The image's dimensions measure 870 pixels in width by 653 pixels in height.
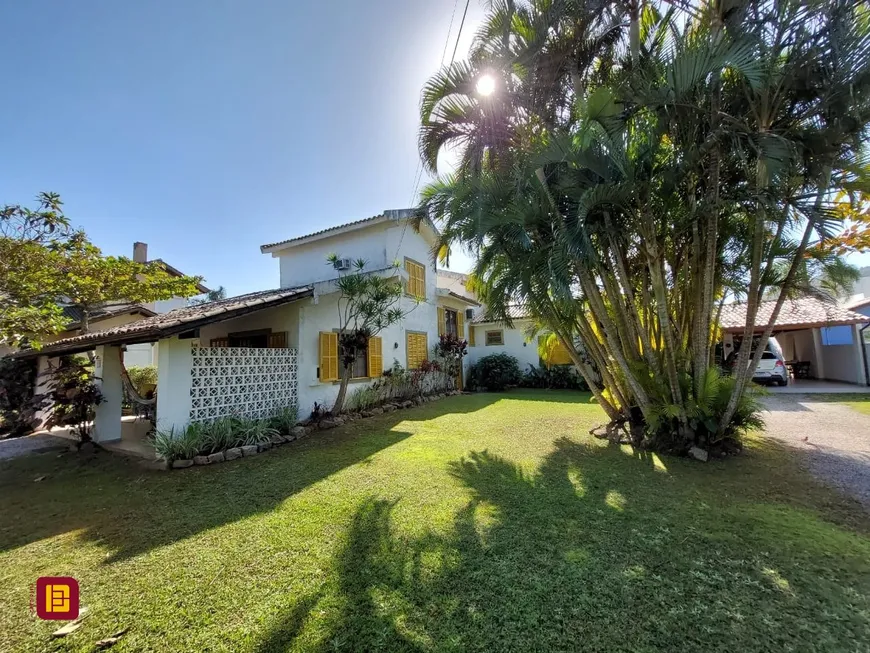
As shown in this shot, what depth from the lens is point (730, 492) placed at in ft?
16.0

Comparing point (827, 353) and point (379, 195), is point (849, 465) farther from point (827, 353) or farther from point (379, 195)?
point (827, 353)

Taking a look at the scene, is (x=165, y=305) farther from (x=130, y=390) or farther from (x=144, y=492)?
(x=144, y=492)

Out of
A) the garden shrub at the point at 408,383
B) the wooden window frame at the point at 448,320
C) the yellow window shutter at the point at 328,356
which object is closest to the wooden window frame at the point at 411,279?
the wooden window frame at the point at 448,320

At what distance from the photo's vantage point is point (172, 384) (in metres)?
6.79

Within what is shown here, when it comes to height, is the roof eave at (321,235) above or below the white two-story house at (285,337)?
above

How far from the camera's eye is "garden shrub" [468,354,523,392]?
17.6 m

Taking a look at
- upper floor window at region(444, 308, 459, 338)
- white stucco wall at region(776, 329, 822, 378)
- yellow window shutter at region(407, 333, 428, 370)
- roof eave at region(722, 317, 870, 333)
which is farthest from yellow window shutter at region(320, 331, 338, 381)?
white stucco wall at region(776, 329, 822, 378)

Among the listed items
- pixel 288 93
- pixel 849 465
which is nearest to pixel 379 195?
pixel 288 93

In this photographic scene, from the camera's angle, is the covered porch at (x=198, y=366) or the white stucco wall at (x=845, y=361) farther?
the white stucco wall at (x=845, y=361)

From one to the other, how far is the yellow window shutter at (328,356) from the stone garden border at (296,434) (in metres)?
1.19

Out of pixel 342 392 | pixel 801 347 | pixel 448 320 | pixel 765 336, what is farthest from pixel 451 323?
pixel 801 347

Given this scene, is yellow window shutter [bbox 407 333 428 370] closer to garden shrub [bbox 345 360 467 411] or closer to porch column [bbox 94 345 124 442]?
garden shrub [bbox 345 360 467 411]

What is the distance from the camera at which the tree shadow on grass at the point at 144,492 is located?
4.20m

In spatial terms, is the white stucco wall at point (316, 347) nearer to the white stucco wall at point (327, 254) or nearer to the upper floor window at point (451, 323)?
the white stucco wall at point (327, 254)
